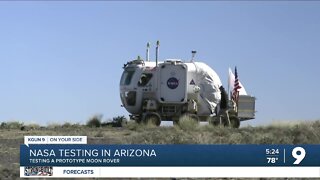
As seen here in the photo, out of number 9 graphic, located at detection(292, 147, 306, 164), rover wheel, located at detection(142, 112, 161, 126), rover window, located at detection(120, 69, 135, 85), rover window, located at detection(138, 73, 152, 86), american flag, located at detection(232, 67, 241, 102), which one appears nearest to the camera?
number 9 graphic, located at detection(292, 147, 306, 164)

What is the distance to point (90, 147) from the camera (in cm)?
1517

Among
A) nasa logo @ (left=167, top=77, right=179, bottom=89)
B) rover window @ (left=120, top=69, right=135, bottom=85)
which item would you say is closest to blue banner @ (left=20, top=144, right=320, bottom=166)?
nasa logo @ (left=167, top=77, right=179, bottom=89)

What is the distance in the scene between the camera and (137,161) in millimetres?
15234

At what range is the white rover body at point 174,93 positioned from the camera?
30625mm

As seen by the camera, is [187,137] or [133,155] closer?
[133,155]

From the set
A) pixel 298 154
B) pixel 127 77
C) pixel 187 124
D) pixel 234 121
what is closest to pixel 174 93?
pixel 127 77

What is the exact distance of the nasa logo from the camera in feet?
100

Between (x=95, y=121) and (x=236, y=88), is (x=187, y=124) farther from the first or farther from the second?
(x=95, y=121)

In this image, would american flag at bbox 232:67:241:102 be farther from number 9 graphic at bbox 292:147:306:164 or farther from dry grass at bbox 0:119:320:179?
number 9 graphic at bbox 292:147:306:164

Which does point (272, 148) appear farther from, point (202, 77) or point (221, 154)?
point (202, 77)

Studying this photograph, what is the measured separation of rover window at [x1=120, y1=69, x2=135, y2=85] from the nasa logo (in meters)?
1.91

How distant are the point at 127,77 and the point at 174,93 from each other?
251cm

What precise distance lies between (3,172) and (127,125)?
1342 cm

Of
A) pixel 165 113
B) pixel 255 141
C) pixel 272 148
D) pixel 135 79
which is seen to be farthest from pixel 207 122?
pixel 272 148
